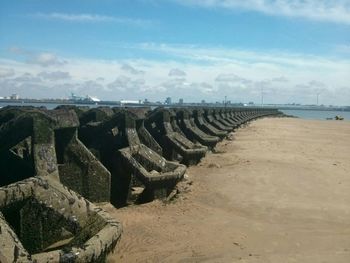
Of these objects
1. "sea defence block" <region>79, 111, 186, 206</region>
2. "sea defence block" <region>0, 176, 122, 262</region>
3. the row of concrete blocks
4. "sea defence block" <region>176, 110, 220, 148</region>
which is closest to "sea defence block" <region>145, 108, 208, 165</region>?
the row of concrete blocks

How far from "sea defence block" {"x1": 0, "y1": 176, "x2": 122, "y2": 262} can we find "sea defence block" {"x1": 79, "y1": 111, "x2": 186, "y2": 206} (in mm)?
3121

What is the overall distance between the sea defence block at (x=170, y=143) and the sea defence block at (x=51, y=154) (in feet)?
15.7

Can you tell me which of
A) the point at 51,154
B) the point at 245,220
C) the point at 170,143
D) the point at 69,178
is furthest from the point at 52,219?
the point at 170,143

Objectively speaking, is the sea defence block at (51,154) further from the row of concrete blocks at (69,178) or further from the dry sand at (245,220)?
the dry sand at (245,220)

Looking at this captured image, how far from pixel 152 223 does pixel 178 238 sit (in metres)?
0.78

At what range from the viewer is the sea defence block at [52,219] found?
420cm

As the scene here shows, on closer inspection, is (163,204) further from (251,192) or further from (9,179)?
(9,179)

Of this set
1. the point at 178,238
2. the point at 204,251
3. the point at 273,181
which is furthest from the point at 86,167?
the point at 273,181

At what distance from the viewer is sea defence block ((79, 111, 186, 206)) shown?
321 inches

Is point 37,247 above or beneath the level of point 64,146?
beneath

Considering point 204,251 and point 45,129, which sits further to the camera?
point 45,129

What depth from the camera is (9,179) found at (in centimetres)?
634

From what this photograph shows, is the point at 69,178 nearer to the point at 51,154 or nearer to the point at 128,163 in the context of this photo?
the point at 51,154

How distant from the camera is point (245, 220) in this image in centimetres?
691
